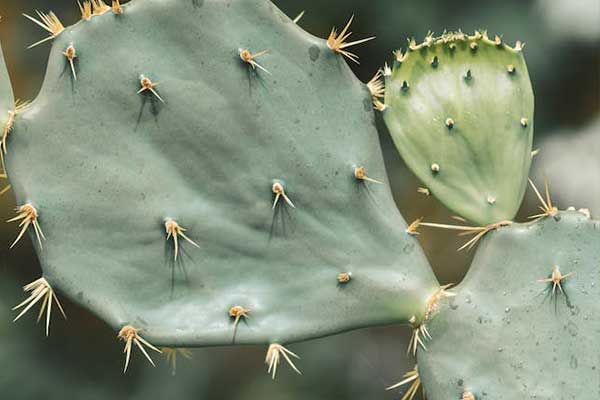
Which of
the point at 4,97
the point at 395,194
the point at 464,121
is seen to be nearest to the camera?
the point at 4,97

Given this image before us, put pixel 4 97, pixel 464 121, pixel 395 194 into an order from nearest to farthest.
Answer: pixel 4 97 < pixel 464 121 < pixel 395 194

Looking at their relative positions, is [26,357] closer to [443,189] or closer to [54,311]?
[54,311]

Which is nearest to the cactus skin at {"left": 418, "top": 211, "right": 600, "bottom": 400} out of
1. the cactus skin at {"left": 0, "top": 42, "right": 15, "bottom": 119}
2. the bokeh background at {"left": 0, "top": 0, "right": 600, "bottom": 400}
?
the cactus skin at {"left": 0, "top": 42, "right": 15, "bottom": 119}

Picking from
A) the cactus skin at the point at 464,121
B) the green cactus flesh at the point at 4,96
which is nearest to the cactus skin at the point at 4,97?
the green cactus flesh at the point at 4,96

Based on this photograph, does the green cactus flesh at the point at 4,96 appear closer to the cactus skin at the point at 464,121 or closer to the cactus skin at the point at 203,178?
the cactus skin at the point at 203,178

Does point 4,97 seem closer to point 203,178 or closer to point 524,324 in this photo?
point 203,178

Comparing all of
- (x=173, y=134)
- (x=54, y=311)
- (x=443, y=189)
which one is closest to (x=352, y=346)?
(x=54, y=311)

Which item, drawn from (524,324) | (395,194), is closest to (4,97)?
(524,324)
